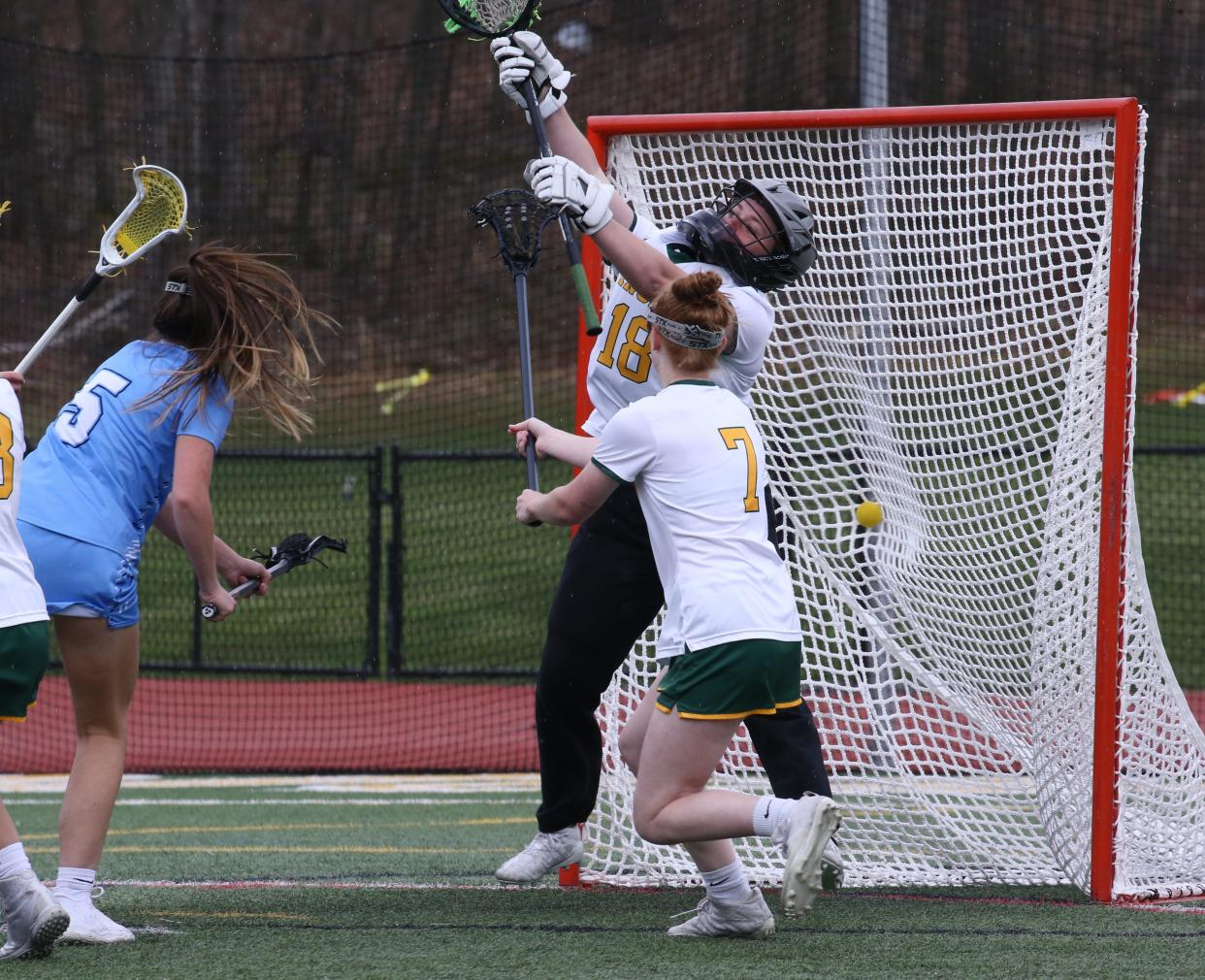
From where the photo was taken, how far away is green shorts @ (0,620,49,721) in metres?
3.99

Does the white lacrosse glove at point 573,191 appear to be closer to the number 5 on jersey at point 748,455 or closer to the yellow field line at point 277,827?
the number 5 on jersey at point 748,455

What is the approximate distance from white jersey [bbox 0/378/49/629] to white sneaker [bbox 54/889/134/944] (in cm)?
77

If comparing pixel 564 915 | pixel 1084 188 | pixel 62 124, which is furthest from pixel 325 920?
pixel 62 124

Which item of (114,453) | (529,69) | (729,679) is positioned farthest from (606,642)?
(529,69)

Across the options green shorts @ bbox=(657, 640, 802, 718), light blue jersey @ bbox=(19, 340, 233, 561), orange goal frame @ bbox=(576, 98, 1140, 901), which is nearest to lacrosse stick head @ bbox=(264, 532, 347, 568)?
light blue jersey @ bbox=(19, 340, 233, 561)

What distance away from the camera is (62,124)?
20.7 m

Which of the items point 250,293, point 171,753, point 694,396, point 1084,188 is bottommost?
point 171,753

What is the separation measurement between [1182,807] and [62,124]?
1829 cm

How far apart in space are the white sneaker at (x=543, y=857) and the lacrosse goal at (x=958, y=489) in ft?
1.23

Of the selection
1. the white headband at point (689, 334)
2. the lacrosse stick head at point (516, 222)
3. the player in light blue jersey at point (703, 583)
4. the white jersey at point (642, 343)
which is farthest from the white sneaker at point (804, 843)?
the lacrosse stick head at point (516, 222)

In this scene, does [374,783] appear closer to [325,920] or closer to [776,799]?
[325,920]

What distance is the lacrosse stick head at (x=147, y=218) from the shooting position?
484 centimetres

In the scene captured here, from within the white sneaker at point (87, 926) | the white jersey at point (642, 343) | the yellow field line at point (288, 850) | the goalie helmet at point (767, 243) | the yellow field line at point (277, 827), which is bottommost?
the yellow field line at point (277, 827)

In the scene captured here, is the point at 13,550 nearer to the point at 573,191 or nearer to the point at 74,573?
the point at 74,573
